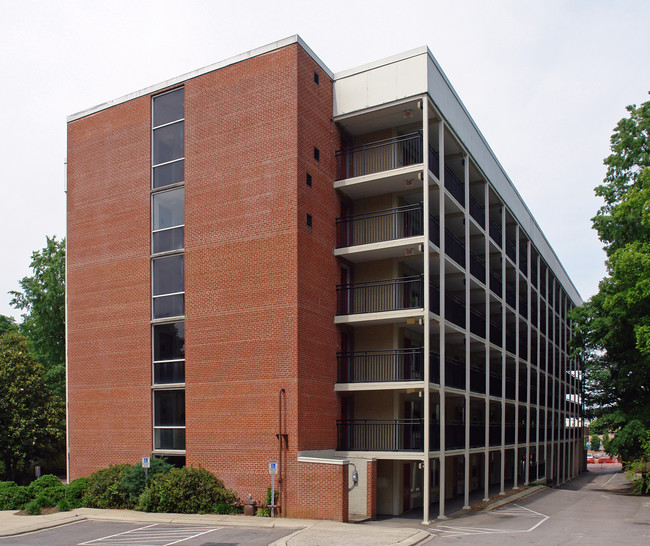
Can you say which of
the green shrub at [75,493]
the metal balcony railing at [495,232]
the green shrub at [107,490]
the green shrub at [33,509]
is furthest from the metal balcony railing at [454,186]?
the green shrub at [33,509]

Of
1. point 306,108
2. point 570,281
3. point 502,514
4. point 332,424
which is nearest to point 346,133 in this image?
point 306,108

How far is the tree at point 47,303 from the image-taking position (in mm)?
45250

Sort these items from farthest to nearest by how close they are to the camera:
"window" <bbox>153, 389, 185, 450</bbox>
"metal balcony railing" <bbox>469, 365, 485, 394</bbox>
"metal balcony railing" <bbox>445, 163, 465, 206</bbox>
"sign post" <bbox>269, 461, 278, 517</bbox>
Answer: "metal balcony railing" <bbox>469, 365, 485, 394</bbox> → "metal balcony railing" <bbox>445, 163, 465, 206</bbox> → "window" <bbox>153, 389, 185, 450</bbox> → "sign post" <bbox>269, 461, 278, 517</bbox>

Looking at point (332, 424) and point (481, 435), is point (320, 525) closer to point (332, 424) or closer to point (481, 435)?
point (332, 424)

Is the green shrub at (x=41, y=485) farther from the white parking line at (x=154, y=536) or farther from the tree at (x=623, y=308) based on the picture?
the tree at (x=623, y=308)

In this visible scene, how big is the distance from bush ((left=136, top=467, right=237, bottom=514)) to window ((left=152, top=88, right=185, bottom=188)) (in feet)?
35.4

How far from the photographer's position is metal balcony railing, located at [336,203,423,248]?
24.6 m

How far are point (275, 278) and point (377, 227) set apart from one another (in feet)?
16.5

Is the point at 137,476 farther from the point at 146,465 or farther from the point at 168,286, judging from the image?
the point at 168,286

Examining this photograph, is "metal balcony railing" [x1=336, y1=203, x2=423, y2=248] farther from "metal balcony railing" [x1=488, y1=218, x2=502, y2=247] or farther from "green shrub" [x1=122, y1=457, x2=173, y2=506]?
"green shrub" [x1=122, y1=457, x2=173, y2=506]

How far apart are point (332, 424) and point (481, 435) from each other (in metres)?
8.77

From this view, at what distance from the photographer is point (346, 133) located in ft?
85.9

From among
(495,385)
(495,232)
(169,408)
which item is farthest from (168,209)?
(495,385)

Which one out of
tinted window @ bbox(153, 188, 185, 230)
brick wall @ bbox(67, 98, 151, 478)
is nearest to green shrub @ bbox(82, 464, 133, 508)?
brick wall @ bbox(67, 98, 151, 478)
